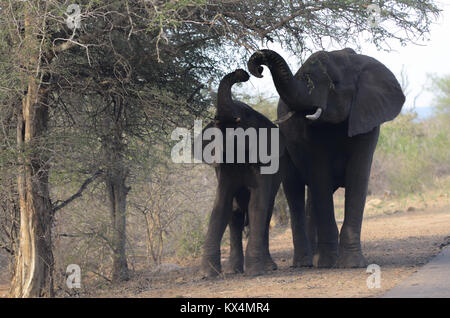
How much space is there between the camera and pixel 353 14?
866 centimetres

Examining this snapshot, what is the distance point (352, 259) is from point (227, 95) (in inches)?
115

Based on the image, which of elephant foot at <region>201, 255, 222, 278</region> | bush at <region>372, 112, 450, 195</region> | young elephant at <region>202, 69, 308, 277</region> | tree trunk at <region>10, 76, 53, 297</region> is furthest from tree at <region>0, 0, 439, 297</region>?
bush at <region>372, 112, 450, 195</region>

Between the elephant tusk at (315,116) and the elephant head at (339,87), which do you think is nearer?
the elephant head at (339,87)

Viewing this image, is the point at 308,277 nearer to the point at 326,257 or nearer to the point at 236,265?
the point at 326,257

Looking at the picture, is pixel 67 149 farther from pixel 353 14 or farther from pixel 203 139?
pixel 353 14

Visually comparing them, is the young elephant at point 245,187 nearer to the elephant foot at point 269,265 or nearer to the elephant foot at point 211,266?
the elephant foot at point 211,266

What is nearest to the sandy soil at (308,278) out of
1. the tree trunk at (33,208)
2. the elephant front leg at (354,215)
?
the elephant front leg at (354,215)

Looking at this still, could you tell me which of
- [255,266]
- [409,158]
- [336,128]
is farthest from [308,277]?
[409,158]

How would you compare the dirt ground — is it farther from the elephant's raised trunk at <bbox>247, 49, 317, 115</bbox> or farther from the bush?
the bush

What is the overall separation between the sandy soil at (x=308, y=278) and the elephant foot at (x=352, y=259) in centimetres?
21

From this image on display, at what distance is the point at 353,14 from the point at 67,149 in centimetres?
403

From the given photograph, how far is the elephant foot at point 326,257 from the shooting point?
1007 centimetres

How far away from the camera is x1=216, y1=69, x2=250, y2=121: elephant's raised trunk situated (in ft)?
28.7
